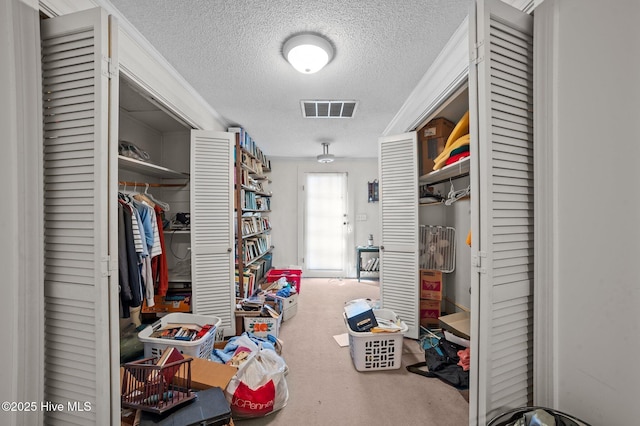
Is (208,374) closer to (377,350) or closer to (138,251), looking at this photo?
→ (138,251)

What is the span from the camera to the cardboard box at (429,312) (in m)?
2.66

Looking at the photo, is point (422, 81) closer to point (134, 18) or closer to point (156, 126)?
point (134, 18)

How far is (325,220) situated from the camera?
5020 millimetres

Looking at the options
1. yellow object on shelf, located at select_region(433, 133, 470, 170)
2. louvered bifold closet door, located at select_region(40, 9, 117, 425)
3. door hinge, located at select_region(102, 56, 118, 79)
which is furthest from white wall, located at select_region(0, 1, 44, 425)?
yellow object on shelf, located at select_region(433, 133, 470, 170)

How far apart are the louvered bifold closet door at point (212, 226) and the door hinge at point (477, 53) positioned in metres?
2.18

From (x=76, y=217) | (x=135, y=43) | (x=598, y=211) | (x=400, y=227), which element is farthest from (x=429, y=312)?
(x=135, y=43)

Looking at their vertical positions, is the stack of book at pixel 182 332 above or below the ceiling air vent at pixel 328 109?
below

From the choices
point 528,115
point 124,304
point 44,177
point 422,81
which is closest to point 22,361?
point 44,177

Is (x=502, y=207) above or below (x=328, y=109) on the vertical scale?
below

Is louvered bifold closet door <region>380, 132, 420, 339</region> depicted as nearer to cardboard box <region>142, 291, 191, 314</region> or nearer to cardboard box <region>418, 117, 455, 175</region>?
cardboard box <region>418, 117, 455, 175</region>

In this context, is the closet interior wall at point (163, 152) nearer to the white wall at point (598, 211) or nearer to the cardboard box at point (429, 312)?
the cardboard box at point (429, 312)

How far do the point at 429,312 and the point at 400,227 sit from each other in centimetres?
102

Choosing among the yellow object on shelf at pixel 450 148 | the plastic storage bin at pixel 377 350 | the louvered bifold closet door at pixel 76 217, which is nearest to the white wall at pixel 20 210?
the louvered bifold closet door at pixel 76 217

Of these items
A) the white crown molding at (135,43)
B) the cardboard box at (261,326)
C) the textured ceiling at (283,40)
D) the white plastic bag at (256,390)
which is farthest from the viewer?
the cardboard box at (261,326)
